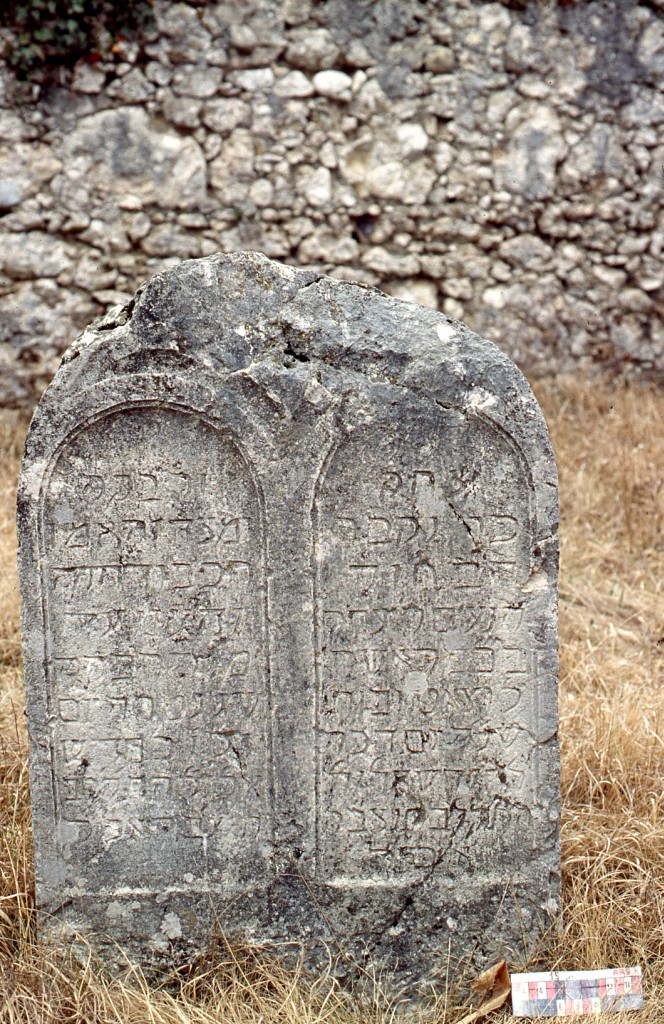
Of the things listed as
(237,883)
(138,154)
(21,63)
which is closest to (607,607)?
(237,883)

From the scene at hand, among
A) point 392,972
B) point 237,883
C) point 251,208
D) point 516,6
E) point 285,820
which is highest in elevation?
point 516,6

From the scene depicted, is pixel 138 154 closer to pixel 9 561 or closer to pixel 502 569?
pixel 9 561

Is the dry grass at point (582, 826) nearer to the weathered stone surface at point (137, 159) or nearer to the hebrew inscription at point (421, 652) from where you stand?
the hebrew inscription at point (421, 652)

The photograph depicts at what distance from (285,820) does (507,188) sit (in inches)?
172

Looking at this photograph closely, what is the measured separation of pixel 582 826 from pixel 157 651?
1.24 metres

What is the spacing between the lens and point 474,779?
2.25 metres

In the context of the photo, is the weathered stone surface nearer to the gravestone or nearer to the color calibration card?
the gravestone

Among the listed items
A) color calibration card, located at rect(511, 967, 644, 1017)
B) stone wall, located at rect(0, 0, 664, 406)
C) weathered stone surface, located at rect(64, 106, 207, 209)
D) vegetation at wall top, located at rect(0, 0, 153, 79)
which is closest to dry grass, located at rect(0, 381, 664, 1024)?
color calibration card, located at rect(511, 967, 644, 1017)

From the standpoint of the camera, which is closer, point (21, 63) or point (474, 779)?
point (474, 779)

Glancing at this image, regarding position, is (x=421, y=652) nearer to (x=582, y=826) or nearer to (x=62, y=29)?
(x=582, y=826)

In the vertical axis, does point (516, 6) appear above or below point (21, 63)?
above

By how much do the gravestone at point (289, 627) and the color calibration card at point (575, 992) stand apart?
13 cm

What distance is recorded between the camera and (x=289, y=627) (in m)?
2.20

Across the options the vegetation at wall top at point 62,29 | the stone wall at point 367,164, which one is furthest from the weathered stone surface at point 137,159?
the vegetation at wall top at point 62,29
